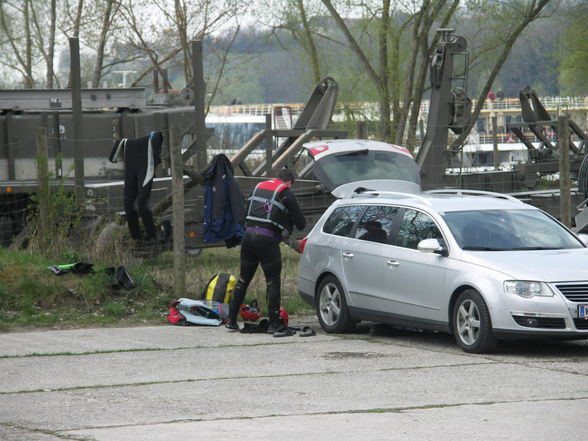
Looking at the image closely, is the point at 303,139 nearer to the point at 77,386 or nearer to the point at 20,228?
the point at 20,228

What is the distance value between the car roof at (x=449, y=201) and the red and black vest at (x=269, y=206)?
100cm

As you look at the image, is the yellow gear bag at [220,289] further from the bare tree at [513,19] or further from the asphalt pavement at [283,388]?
the bare tree at [513,19]

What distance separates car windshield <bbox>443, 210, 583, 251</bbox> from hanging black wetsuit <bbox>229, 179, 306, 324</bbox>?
178cm

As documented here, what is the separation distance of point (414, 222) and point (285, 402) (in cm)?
395

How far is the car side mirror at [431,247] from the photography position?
1036 centimetres

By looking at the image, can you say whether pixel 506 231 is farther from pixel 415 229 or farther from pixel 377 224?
pixel 377 224

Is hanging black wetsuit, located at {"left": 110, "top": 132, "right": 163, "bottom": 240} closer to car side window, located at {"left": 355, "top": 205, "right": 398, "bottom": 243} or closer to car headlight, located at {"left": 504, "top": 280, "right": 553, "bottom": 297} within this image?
car side window, located at {"left": 355, "top": 205, "right": 398, "bottom": 243}

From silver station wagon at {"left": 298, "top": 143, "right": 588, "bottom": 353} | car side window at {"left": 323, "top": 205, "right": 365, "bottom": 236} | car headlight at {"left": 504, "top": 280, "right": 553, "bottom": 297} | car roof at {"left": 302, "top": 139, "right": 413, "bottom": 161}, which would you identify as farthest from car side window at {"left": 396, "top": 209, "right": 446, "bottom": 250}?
car roof at {"left": 302, "top": 139, "right": 413, "bottom": 161}

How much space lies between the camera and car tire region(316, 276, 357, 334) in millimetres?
11711

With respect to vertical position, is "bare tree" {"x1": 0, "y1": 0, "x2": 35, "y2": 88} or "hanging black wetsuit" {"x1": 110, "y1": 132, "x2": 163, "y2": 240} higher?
"bare tree" {"x1": 0, "y1": 0, "x2": 35, "y2": 88}

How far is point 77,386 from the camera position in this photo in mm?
8469

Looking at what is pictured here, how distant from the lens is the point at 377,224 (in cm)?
1151

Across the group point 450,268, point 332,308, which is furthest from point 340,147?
point 450,268

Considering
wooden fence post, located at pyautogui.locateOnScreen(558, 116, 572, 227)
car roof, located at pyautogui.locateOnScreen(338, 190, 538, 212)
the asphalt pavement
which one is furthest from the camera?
wooden fence post, located at pyautogui.locateOnScreen(558, 116, 572, 227)
